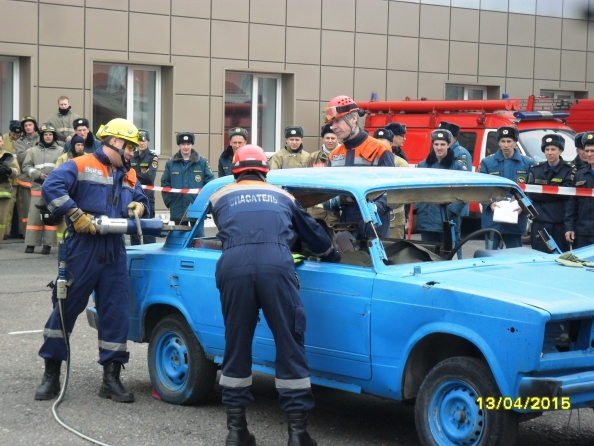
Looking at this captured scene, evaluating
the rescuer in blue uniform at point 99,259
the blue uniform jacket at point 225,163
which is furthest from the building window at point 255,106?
the rescuer in blue uniform at point 99,259

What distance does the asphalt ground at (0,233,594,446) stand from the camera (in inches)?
237

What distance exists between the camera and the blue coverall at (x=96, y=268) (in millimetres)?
6773

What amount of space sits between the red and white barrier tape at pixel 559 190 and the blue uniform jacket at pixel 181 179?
16.1 feet

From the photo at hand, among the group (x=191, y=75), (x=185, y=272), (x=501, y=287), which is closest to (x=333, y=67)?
(x=191, y=75)

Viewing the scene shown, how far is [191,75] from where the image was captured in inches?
776

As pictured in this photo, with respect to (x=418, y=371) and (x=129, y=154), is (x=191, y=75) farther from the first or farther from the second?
(x=418, y=371)

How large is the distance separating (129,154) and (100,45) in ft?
39.9

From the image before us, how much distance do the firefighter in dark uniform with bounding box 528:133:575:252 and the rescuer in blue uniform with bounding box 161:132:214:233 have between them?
4909mm

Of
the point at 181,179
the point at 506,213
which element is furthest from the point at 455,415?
the point at 181,179

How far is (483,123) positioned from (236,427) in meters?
11.4

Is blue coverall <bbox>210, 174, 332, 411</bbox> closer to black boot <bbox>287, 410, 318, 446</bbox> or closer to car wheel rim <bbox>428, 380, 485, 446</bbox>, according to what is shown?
black boot <bbox>287, 410, 318, 446</bbox>

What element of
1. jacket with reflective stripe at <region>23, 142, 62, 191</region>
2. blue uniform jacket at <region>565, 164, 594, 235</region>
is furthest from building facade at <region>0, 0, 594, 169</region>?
blue uniform jacket at <region>565, 164, 594, 235</region>

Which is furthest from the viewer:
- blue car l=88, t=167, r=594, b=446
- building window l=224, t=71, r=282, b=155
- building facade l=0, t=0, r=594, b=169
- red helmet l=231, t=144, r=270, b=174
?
building window l=224, t=71, r=282, b=155
